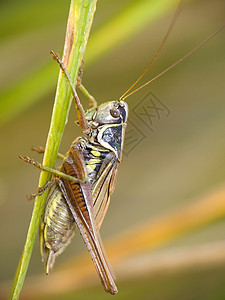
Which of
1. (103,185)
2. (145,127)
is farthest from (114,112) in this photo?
(145,127)

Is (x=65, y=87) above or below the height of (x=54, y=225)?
above

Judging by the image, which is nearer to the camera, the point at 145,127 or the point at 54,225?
the point at 54,225

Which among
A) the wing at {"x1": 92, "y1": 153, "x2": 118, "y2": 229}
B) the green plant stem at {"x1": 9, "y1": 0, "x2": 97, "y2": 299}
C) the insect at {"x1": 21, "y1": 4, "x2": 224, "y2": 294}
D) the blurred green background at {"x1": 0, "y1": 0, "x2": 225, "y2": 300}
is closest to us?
the green plant stem at {"x1": 9, "y1": 0, "x2": 97, "y2": 299}

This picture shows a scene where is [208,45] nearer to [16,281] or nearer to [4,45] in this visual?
[4,45]

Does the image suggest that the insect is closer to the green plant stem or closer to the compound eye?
the compound eye

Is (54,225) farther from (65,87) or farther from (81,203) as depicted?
(65,87)

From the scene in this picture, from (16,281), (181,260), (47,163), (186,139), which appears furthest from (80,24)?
(186,139)

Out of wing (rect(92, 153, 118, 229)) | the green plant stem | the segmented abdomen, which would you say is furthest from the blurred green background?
the green plant stem

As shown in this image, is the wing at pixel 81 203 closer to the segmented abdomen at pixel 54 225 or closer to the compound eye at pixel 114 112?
the segmented abdomen at pixel 54 225
